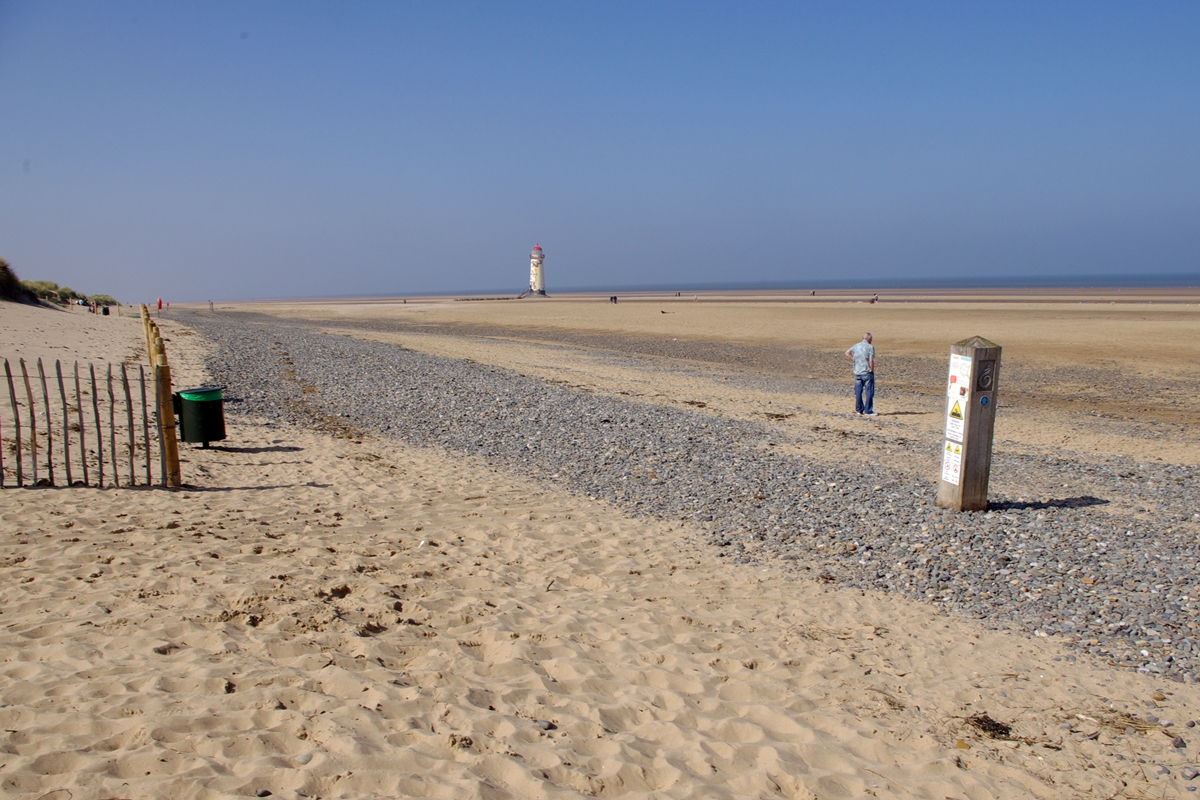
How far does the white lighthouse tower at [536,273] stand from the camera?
10662cm

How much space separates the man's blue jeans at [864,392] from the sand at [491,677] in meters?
9.04

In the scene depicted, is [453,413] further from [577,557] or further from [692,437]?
[577,557]

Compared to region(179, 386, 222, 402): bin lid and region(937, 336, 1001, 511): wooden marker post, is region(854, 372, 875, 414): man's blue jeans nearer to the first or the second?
region(937, 336, 1001, 511): wooden marker post

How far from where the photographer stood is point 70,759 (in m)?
3.12

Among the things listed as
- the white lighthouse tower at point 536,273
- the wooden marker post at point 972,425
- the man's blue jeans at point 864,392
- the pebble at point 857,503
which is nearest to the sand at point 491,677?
the pebble at point 857,503

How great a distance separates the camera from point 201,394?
966 centimetres

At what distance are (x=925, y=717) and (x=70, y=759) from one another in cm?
422

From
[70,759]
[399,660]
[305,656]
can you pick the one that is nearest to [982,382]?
[399,660]

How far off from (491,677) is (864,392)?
1231cm

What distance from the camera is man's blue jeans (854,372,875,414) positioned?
48.3ft

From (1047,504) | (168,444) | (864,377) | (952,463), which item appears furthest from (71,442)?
(864,377)

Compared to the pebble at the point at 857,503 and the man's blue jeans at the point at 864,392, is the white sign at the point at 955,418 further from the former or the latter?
the man's blue jeans at the point at 864,392

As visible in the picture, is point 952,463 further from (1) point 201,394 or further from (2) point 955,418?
(1) point 201,394

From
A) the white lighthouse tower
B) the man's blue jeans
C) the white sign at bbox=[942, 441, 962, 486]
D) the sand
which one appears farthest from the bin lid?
the white lighthouse tower
